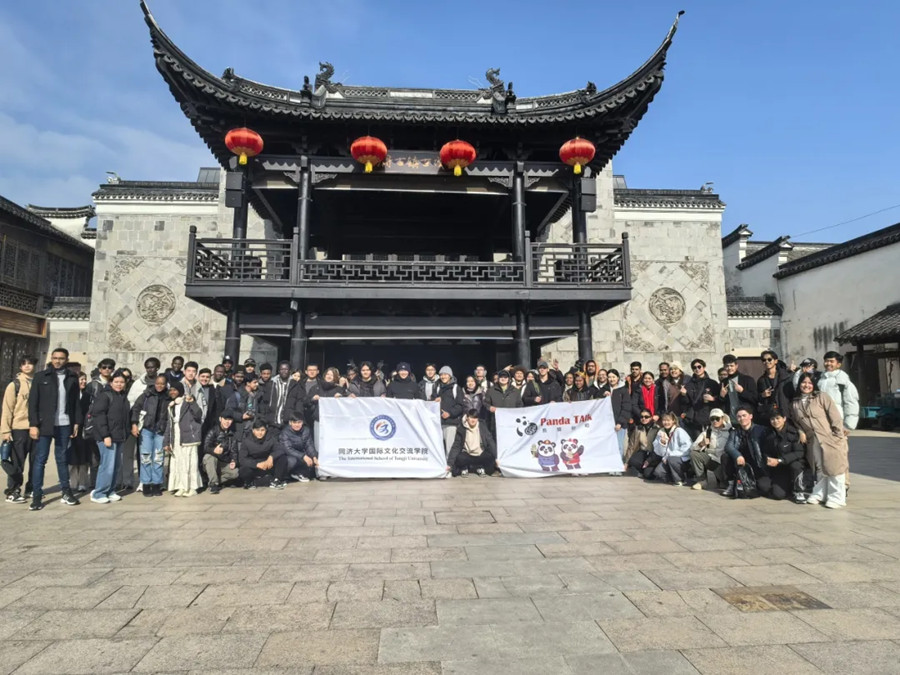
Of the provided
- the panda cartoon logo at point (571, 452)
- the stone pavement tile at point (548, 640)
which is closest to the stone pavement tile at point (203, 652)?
the stone pavement tile at point (548, 640)

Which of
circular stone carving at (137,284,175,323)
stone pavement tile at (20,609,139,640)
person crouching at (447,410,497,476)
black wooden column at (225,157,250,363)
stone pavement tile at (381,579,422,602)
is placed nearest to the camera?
stone pavement tile at (20,609,139,640)

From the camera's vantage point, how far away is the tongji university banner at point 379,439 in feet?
26.5

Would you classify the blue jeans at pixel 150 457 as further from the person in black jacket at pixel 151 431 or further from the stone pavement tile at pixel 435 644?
the stone pavement tile at pixel 435 644

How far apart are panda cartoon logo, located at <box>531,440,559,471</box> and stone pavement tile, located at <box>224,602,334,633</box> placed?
5512 millimetres

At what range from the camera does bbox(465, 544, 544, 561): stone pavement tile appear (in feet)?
14.3

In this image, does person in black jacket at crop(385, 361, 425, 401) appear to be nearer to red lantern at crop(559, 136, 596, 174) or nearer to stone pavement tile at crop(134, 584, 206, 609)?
stone pavement tile at crop(134, 584, 206, 609)

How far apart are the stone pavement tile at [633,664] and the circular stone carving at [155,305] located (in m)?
20.2

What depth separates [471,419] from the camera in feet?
27.6

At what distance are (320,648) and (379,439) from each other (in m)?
5.43

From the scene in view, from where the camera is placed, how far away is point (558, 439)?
27.8 ft

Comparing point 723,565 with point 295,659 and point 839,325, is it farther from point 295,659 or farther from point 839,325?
point 839,325

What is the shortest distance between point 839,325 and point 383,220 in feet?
63.1

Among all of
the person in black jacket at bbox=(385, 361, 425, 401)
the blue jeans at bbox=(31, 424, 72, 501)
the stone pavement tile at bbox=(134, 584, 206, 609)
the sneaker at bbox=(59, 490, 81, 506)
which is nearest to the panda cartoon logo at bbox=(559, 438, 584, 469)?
the person in black jacket at bbox=(385, 361, 425, 401)

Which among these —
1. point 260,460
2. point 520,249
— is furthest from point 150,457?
point 520,249
